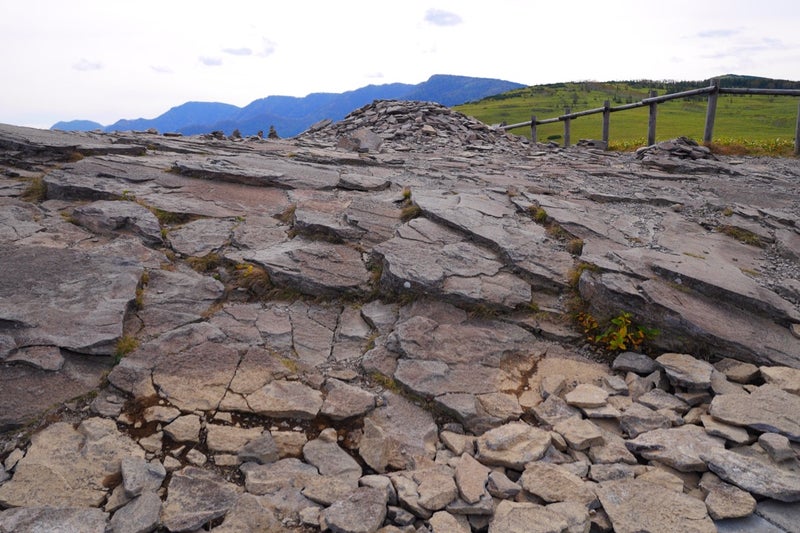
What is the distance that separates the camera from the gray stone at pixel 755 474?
11.4 feet

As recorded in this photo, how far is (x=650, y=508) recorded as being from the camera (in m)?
3.47

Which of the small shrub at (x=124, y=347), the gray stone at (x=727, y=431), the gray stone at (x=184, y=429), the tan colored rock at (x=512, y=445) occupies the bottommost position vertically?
the tan colored rock at (x=512, y=445)

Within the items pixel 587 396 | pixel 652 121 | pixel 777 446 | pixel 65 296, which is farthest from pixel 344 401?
pixel 652 121

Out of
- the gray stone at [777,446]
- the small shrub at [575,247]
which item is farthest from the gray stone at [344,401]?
the small shrub at [575,247]

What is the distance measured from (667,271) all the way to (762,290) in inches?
42.1

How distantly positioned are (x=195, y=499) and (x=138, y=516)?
353mm

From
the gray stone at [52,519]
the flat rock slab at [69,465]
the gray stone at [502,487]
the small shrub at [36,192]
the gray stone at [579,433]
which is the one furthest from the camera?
the small shrub at [36,192]

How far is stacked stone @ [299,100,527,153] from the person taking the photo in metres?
16.9

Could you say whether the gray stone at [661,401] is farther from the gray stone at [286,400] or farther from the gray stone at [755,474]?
the gray stone at [286,400]

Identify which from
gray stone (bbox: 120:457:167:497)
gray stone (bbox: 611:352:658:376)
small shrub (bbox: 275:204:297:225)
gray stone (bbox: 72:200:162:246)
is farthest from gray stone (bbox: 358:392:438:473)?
gray stone (bbox: 72:200:162:246)

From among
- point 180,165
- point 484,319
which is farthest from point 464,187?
point 180,165

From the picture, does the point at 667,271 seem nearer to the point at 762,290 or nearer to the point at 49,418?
the point at 762,290

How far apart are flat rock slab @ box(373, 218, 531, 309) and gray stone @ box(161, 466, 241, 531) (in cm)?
303

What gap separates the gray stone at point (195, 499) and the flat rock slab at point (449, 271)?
3.03m
